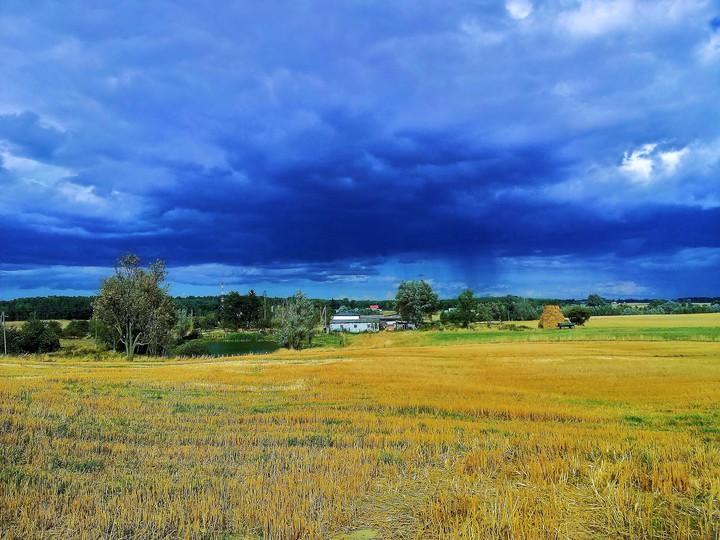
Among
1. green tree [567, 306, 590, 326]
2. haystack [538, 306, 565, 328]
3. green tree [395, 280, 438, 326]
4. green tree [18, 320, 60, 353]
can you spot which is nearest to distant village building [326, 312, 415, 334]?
green tree [395, 280, 438, 326]

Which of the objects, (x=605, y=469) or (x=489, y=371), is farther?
(x=489, y=371)

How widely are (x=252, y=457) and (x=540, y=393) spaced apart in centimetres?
1776

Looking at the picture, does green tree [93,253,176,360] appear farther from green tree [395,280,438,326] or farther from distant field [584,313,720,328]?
distant field [584,313,720,328]

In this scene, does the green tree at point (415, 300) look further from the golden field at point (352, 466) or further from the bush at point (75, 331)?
the golden field at point (352, 466)

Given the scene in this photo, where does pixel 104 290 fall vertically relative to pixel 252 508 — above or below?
above

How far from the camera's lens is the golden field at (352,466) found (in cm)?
632

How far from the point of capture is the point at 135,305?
6894 cm

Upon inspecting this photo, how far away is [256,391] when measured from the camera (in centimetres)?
2180

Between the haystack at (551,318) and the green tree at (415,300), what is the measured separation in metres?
31.3

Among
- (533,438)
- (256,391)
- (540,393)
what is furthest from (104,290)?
(533,438)

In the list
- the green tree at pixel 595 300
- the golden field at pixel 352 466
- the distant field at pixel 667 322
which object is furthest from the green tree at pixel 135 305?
the green tree at pixel 595 300

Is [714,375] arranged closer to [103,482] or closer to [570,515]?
[570,515]

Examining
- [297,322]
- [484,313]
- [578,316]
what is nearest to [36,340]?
[297,322]

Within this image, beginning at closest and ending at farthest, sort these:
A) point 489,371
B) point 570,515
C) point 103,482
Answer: point 570,515, point 103,482, point 489,371
